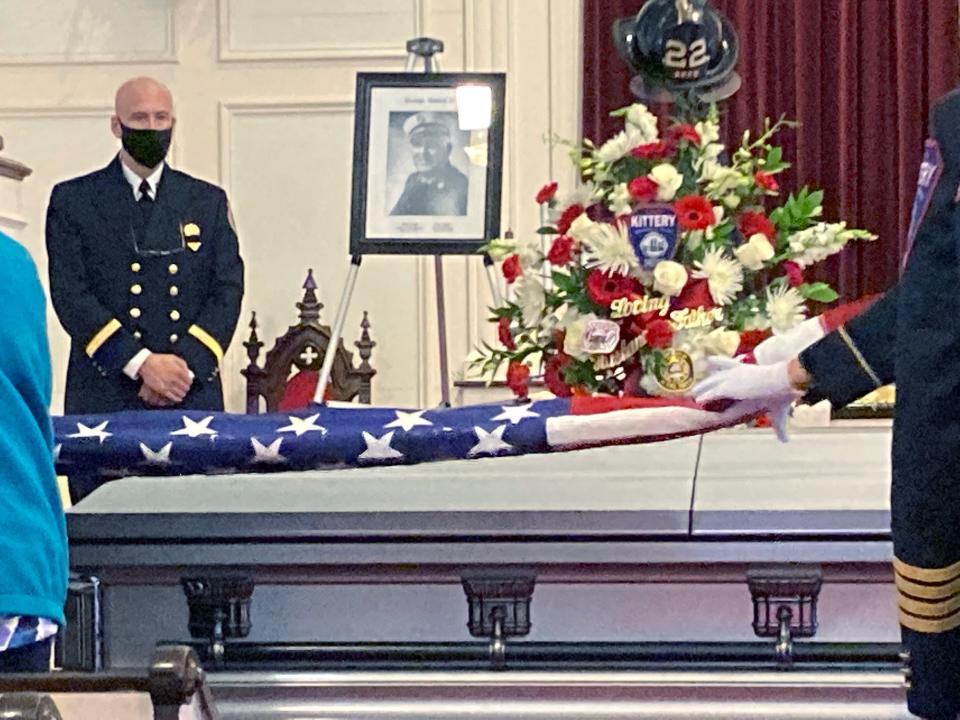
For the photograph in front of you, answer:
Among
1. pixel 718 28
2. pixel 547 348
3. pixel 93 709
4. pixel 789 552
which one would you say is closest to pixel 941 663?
pixel 789 552

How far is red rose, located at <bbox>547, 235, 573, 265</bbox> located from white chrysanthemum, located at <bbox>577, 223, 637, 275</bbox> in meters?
0.03

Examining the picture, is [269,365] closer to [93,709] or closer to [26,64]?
[26,64]

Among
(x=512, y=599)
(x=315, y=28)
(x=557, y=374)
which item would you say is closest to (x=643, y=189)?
(x=557, y=374)

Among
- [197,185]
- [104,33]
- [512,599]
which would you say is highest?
[104,33]

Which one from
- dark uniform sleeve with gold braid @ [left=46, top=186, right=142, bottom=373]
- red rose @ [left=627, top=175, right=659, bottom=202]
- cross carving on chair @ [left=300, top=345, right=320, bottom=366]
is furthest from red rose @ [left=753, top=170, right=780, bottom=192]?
cross carving on chair @ [left=300, top=345, right=320, bottom=366]

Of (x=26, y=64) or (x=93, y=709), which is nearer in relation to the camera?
(x=93, y=709)

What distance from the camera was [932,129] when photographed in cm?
156

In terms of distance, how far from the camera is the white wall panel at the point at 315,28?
623cm

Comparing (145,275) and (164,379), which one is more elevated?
(145,275)

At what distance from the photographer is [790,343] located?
208 cm

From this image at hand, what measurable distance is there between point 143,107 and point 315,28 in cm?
227

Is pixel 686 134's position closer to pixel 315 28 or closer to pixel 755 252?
pixel 755 252

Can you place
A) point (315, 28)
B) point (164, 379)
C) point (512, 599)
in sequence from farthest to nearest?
1. point (315, 28)
2. point (164, 379)
3. point (512, 599)

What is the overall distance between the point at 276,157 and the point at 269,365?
922 mm
